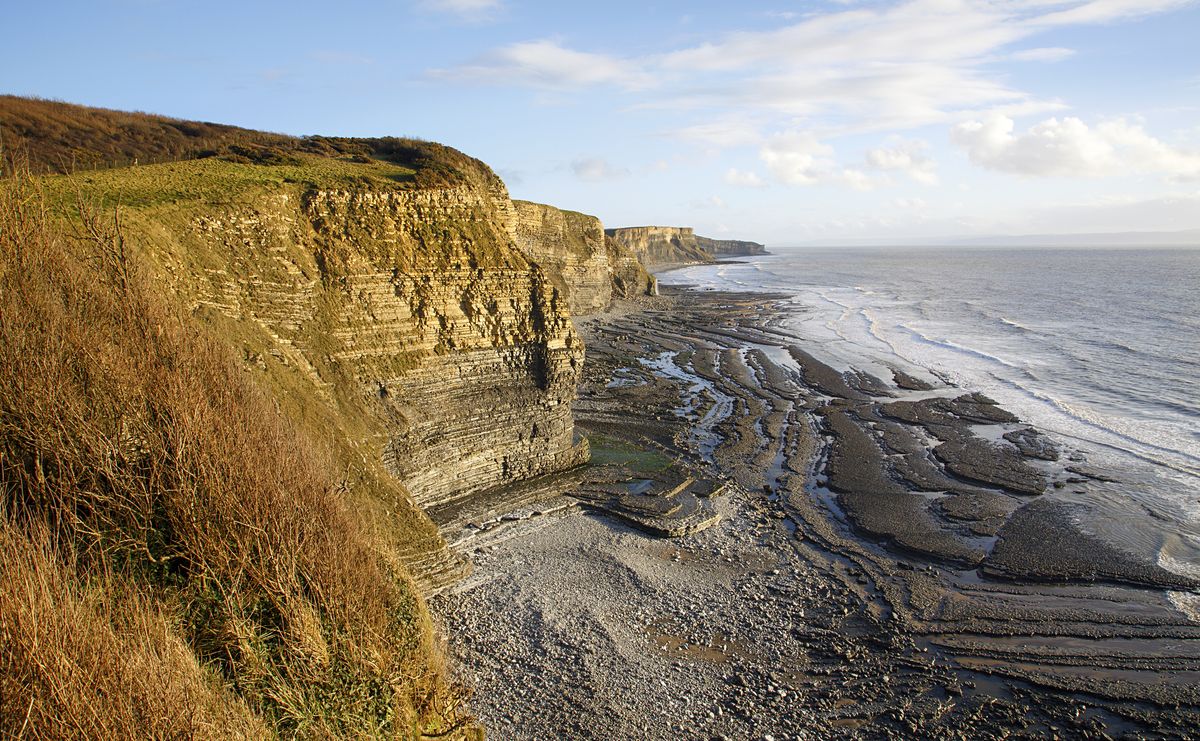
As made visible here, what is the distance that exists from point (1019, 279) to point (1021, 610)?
440ft

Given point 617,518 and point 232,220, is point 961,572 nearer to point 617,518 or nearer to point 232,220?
point 617,518

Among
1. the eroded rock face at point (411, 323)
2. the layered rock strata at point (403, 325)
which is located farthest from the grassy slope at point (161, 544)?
the eroded rock face at point (411, 323)

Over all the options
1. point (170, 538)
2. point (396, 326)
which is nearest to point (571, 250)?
point (396, 326)

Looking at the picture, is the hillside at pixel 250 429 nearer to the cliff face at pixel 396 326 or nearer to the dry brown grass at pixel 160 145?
the cliff face at pixel 396 326

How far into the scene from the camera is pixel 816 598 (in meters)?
20.2

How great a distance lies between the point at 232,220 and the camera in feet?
70.7

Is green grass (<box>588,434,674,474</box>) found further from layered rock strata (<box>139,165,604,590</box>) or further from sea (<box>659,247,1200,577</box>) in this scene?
sea (<box>659,247,1200,577</box>)

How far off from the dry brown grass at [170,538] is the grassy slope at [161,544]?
33mm

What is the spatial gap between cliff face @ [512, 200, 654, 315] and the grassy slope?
54369 mm

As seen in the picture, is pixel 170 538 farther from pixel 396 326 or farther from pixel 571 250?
pixel 571 250

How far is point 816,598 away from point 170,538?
16785 millimetres

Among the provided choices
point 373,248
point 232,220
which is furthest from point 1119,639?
point 232,220

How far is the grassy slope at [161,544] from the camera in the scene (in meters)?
7.50

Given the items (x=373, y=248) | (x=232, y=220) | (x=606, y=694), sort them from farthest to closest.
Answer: (x=373, y=248), (x=232, y=220), (x=606, y=694)
